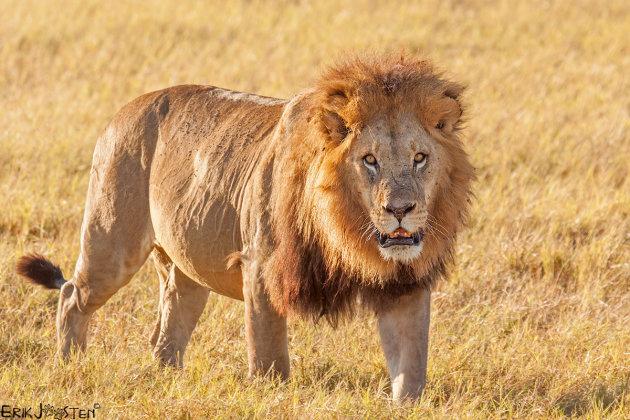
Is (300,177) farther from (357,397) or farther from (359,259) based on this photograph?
(357,397)

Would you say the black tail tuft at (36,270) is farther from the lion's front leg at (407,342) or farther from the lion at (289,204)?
the lion's front leg at (407,342)

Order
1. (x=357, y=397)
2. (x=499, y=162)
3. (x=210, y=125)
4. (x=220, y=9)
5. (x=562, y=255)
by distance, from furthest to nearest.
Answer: (x=220, y=9)
(x=499, y=162)
(x=562, y=255)
(x=210, y=125)
(x=357, y=397)

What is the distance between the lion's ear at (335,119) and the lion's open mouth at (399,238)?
41 centimetres

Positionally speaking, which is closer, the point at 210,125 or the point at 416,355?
the point at 416,355

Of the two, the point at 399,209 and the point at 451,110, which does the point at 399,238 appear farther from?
the point at 451,110

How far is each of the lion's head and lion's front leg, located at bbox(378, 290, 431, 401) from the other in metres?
0.08

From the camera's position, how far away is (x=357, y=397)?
399 cm

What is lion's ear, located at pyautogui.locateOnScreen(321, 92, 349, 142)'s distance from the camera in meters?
3.59

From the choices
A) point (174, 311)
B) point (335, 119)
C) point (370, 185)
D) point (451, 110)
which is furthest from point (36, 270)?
point (451, 110)

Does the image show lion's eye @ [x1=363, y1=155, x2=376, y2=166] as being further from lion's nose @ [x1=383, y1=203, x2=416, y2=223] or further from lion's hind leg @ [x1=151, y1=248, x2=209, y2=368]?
lion's hind leg @ [x1=151, y1=248, x2=209, y2=368]

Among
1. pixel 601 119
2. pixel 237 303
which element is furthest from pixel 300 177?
pixel 601 119

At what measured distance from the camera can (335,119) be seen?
11.8ft

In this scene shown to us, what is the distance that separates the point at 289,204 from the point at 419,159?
21.9 inches

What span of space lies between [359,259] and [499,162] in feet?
13.1
